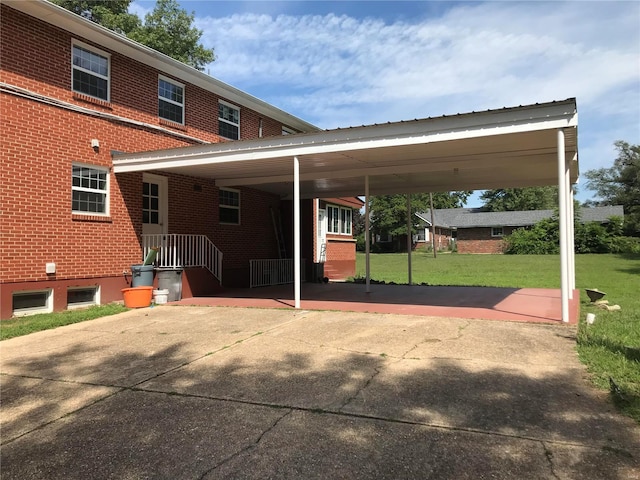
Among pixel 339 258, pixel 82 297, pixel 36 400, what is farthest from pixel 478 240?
pixel 36 400

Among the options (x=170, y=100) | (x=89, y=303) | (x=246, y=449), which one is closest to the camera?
(x=246, y=449)

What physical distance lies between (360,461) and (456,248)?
54.1 m

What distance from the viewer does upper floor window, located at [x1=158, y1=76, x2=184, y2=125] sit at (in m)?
12.8

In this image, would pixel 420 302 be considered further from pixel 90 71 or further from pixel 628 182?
pixel 628 182

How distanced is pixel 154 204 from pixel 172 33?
19.9 meters

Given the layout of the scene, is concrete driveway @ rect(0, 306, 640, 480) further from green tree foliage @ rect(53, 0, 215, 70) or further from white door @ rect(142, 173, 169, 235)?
green tree foliage @ rect(53, 0, 215, 70)

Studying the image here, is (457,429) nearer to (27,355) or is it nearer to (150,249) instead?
(27,355)

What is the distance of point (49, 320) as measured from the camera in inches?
347

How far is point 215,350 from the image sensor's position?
6520 mm

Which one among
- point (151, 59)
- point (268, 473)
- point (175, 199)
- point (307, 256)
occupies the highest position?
point (151, 59)

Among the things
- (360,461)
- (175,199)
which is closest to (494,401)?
(360,461)

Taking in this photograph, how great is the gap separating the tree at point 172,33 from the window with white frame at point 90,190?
1865cm

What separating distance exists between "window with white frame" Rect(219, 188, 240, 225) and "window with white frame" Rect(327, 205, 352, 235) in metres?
6.24

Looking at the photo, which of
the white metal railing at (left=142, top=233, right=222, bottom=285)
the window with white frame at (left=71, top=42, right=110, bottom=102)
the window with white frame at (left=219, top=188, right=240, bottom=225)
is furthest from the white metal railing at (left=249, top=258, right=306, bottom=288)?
the window with white frame at (left=71, top=42, right=110, bottom=102)
